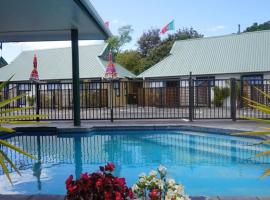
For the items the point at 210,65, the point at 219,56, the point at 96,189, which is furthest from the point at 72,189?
the point at 219,56

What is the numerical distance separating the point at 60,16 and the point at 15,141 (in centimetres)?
389

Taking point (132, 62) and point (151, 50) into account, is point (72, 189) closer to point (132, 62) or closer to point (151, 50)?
point (132, 62)

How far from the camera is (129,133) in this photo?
1040 centimetres

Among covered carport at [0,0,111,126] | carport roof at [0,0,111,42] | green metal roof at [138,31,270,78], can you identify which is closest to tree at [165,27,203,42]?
green metal roof at [138,31,270,78]

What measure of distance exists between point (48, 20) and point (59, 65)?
1621 cm

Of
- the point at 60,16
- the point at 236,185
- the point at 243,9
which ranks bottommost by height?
the point at 236,185

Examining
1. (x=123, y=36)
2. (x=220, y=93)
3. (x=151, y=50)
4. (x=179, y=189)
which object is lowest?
(x=179, y=189)

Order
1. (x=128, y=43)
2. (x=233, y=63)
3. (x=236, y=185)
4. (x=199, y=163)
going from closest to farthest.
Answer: (x=236, y=185)
(x=199, y=163)
(x=233, y=63)
(x=128, y=43)

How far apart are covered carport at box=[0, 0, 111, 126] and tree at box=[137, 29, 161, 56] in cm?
2703

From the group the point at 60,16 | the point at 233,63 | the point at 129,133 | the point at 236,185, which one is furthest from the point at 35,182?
the point at 233,63

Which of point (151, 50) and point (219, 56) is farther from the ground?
point (151, 50)

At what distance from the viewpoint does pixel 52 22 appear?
8812 millimetres

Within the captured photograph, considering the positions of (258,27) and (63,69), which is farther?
(258,27)

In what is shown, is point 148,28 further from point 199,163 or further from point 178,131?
point 199,163
